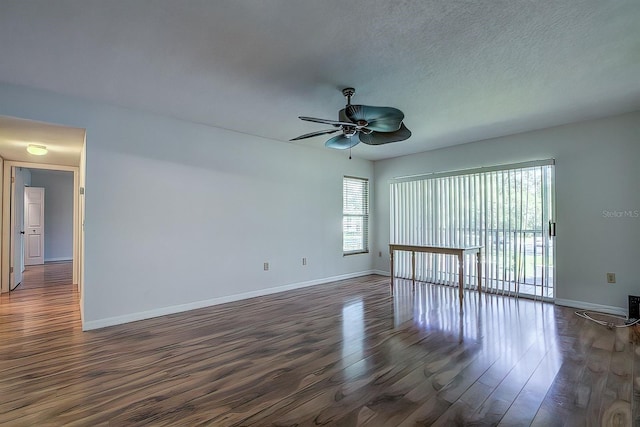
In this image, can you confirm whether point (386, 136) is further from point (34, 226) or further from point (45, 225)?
point (45, 225)

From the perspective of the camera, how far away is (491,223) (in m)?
4.82

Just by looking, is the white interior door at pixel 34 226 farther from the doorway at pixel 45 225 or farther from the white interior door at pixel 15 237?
the white interior door at pixel 15 237

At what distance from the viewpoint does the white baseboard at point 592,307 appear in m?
3.72

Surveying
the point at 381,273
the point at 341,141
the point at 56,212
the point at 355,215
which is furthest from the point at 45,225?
the point at 341,141

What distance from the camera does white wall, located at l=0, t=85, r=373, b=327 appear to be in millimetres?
3377

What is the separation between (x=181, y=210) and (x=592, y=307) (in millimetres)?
5381

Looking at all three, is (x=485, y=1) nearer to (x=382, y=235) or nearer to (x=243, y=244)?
(x=243, y=244)

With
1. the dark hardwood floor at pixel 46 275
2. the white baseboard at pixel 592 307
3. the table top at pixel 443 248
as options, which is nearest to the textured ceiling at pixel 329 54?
the table top at pixel 443 248

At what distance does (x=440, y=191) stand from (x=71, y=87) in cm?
527

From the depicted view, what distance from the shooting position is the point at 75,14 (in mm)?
1951

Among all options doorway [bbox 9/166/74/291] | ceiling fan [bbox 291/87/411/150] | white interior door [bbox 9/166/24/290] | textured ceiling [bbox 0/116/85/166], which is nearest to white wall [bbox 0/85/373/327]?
textured ceiling [bbox 0/116/85/166]

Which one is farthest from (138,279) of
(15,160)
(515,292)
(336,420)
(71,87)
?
(515,292)

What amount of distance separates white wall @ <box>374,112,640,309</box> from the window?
9.24ft

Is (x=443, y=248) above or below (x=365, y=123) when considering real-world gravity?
below
